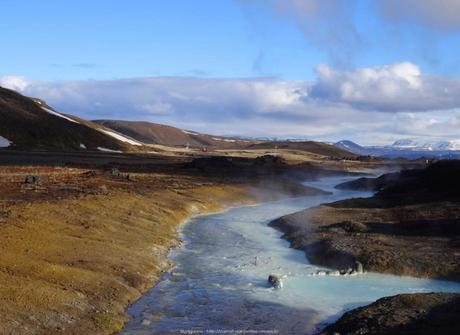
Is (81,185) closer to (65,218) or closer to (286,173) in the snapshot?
(65,218)

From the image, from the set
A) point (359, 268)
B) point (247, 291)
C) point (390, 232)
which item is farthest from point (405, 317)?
point (390, 232)

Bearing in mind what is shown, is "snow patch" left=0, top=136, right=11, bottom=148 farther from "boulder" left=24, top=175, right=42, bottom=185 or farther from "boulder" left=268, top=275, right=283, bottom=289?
"boulder" left=268, top=275, right=283, bottom=289

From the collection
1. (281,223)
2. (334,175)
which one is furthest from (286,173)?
(281,223)

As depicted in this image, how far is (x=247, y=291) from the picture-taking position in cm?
2403

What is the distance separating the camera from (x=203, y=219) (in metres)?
47.5

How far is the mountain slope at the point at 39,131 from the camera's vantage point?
427 ft

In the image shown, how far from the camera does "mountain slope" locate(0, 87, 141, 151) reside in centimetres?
13020

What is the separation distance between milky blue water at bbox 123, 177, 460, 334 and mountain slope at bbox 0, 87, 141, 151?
9745 centimetres

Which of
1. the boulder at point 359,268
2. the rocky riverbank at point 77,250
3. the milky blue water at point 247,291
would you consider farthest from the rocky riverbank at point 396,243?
the rocky riverbank at point 77,250

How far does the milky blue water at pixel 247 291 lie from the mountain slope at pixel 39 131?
320 ft

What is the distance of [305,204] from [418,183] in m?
12.2

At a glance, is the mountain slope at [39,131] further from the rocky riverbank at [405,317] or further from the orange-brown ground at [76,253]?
the rocky riverbank at [405,317]

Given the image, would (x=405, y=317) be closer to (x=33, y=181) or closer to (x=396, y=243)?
(x=396, y=243)

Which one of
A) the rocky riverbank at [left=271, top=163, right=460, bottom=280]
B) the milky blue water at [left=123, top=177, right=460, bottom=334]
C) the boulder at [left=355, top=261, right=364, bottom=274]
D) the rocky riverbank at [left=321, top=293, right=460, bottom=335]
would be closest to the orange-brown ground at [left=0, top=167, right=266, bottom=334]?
the milky blue water at [left=123, top=177, right=460, bottom=334]
